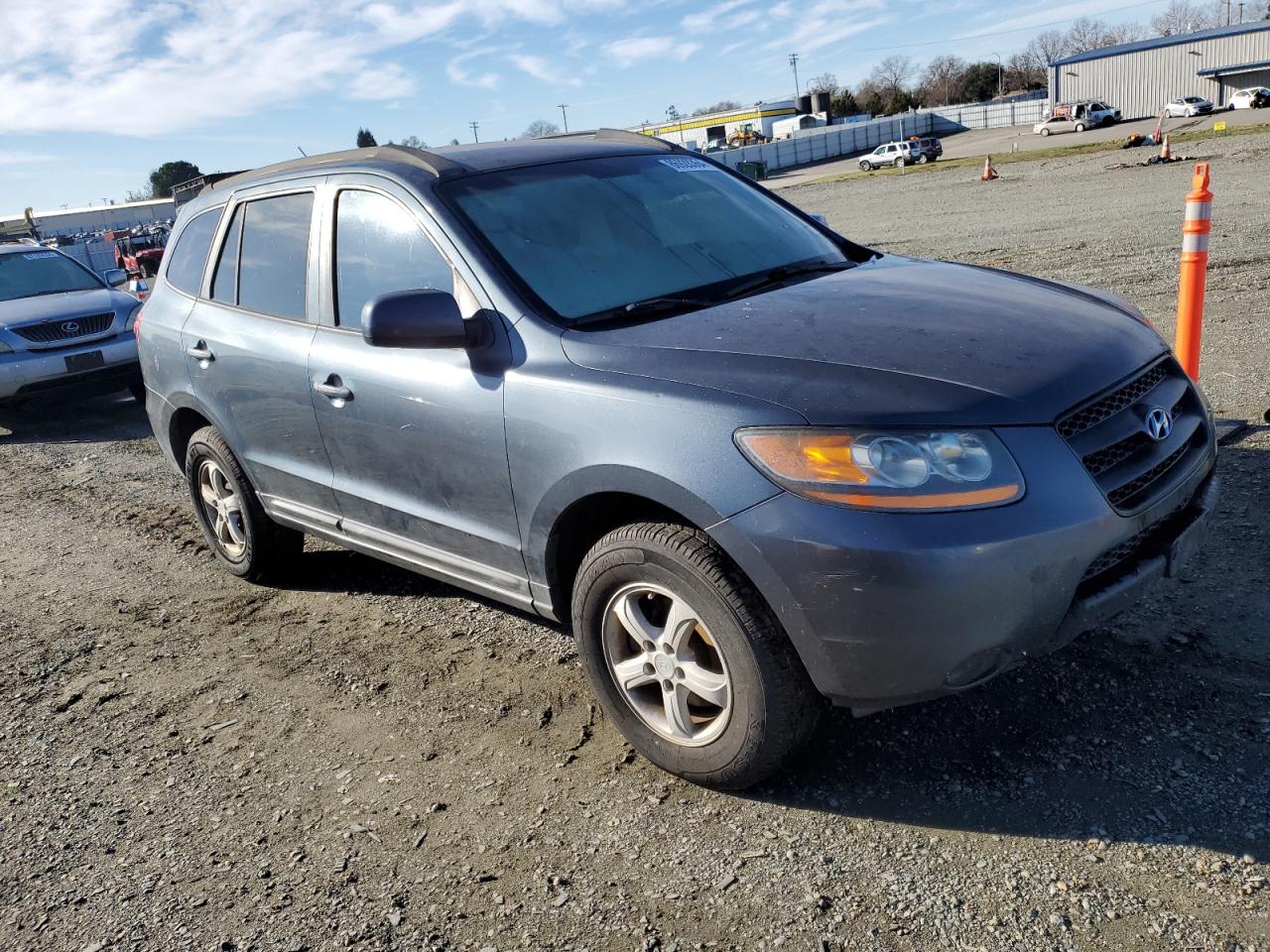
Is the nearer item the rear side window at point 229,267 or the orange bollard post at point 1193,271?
the rear side window at point 229,267

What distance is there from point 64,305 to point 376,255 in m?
7.70

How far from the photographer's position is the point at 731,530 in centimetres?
265

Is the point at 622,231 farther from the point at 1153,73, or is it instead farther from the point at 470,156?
the point at 1153,73

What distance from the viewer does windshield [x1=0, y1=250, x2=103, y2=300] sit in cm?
1047

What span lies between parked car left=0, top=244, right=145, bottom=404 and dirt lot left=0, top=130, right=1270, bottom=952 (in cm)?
534

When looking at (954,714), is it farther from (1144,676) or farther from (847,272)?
(847,272)

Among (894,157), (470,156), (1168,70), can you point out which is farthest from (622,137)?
(1168,70)

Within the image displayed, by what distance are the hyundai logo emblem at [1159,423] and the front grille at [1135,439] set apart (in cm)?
1

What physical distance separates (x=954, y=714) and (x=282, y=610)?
122 inches

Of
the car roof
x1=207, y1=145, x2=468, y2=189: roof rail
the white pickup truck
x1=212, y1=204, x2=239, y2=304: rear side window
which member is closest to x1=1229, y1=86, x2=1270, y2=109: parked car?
the white pickup truck

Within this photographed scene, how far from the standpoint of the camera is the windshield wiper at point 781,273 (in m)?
3.59

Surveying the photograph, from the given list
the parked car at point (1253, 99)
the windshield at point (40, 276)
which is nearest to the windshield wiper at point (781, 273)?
the windshield at point (40, 276)

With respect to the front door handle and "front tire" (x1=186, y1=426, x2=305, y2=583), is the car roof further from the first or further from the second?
"front tire" (x1=186, y1=426, x2=305, y2=583)

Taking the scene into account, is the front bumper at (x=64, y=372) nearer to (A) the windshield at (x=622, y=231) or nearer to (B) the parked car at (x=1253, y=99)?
(A) the windshield at (x=622, y=231)
